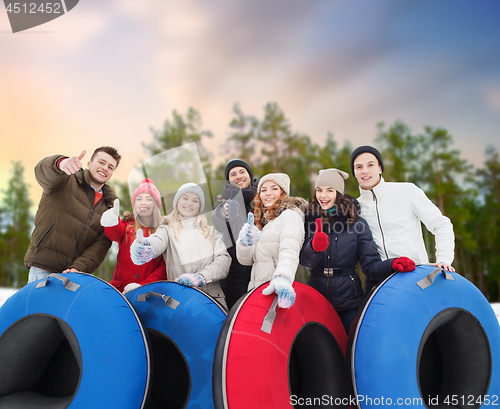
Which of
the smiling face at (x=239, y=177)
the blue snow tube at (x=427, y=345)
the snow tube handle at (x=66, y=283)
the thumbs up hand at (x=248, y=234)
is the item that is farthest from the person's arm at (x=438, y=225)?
the snow tube handle at (x=66, y=283)

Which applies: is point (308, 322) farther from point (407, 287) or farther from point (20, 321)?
point (20, 321)

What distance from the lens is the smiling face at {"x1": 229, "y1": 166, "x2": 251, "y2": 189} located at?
3.41 meters

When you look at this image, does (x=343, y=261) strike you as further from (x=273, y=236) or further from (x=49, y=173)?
(x=49, y=173)

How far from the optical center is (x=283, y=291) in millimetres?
1853

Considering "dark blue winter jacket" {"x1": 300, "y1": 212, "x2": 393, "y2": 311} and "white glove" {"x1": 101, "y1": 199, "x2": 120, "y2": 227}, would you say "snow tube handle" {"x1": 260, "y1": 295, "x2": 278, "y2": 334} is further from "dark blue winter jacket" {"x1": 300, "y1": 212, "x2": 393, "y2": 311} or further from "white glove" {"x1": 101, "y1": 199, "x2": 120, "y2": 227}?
"white glove" {"x1": 101, "y1": 199, "x2": 120, "y2": 227}

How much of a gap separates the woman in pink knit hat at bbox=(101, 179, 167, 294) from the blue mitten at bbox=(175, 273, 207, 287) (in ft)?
1.67

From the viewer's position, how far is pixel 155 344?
240cm

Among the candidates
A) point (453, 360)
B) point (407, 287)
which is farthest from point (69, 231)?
point (453, 360)

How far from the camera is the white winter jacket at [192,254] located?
271 centimetres

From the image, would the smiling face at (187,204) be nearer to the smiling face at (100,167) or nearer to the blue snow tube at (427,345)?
the smiling face at (100,167)

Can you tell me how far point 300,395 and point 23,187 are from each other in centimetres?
3531

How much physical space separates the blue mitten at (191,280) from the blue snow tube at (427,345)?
1181 mm

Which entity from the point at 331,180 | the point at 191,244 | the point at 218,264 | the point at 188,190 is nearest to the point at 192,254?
the point at 191,244

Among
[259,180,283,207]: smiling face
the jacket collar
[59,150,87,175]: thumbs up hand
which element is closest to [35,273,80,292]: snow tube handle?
[59,150,87,175]: thumbs up hand
